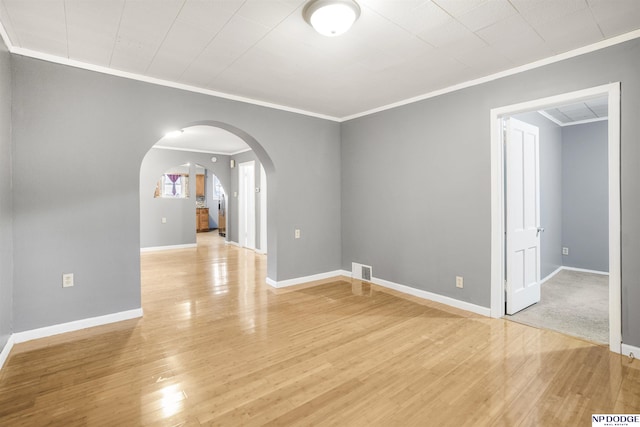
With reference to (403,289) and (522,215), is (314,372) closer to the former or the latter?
(403,289)

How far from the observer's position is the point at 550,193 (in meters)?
5.19

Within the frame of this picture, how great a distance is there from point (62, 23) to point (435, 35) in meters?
2.87

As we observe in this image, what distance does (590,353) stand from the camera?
8.48ft

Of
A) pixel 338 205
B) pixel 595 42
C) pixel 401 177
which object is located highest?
pixel 595 42

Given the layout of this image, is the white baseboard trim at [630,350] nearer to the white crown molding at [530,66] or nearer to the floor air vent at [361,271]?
the white crown molding at [530,66]

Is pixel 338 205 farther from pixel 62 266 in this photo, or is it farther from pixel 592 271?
pixel 592 271

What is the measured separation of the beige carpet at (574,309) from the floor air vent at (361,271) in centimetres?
194

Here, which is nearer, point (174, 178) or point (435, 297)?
point (435, 297)

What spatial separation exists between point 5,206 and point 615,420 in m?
4.54

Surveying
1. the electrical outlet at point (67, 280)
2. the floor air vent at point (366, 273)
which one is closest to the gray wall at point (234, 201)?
the floor air vent at point (366, 273)

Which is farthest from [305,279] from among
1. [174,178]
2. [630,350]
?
[174,178]

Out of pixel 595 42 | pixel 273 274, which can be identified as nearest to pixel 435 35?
pixel 595 42

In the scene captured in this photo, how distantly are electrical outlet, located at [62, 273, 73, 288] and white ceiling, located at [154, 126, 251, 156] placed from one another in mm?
3357

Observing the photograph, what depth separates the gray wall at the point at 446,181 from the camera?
253cm
